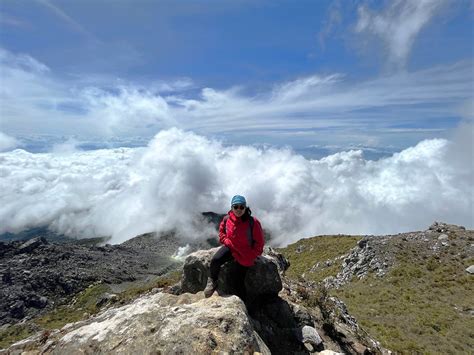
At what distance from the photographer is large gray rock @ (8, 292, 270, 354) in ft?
31.3

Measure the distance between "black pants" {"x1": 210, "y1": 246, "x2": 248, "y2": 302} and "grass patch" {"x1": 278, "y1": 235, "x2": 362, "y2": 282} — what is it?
43292 millimetres

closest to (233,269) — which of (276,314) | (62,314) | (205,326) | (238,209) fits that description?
(276,314)

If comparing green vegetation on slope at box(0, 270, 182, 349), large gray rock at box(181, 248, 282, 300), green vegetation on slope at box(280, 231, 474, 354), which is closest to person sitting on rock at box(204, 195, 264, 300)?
large gray rock at box(181, 248, 282, 300)

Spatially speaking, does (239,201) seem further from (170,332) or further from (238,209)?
(170,332)

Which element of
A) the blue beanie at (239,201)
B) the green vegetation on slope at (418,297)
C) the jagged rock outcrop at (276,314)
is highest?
the blue beanie at (239,201)

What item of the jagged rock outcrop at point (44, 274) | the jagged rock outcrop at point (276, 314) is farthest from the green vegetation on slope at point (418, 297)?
the jagged rock outcrop at point (44, 274)

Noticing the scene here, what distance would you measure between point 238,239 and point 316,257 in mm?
69476

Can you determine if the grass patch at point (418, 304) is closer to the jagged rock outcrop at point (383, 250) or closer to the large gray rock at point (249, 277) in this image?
the jagged rock outcrop at point (383, 250)

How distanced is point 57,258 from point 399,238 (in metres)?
176

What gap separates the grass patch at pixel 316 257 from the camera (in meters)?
63.6

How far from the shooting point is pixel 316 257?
257ft

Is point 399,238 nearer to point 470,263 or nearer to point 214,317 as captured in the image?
point 470,263

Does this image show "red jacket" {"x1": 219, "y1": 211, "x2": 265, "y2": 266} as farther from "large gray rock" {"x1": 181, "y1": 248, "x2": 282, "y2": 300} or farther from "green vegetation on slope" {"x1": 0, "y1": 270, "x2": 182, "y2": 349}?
"green vegetation on slope" {"x1": 0, "y1": 270, "x2": 182, "y2": 349}

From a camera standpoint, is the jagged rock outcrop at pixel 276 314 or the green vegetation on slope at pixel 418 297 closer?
the jagged rock outcrop at pixel 276 314
